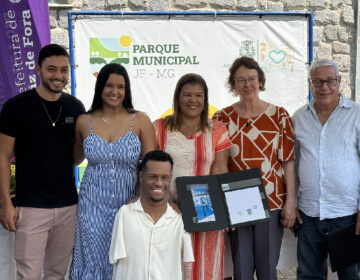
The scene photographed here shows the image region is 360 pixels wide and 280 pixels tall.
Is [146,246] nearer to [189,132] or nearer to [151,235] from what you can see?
[151,235]

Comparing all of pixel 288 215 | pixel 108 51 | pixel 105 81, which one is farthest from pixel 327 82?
pixel 108 51

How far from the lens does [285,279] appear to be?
4438mm

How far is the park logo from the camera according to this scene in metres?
5.88

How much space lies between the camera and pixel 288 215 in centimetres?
317

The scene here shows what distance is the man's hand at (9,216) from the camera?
2.87 meters

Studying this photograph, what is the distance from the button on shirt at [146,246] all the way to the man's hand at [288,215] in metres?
0.79

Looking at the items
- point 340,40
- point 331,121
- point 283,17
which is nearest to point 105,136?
point 331,121

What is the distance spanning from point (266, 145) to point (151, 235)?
1005mm

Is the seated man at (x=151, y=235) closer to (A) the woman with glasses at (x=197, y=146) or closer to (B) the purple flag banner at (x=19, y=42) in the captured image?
(A) the woman with glasses at (x=197, y=146)

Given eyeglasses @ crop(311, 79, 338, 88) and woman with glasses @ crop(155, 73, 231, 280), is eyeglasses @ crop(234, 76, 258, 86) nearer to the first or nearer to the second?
woman with glasses @ crop(155, 73, 231, 280)

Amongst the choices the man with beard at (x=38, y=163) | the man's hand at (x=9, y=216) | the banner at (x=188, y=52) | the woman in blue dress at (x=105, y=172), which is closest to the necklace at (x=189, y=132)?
the woman in blue dress at (x=105, y=172)

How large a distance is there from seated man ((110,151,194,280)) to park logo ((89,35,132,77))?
11.3 feet

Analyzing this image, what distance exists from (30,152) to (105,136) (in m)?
0.48

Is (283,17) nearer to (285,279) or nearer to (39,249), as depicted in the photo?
(285,279)
